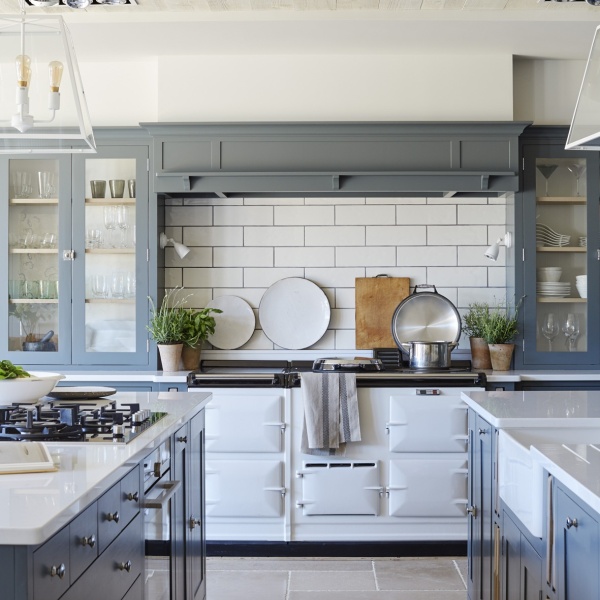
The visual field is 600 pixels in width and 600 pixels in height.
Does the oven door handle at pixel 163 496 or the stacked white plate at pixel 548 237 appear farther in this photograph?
the stacked white plate at pixel 548 237

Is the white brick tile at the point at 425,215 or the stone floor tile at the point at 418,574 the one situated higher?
the white brick tile at the point at 425,215

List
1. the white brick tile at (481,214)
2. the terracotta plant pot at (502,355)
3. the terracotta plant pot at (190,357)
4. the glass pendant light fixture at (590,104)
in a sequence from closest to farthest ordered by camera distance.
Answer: the glass pendant light fixture at (590,104) < the terracotta plant pot at (502,355) < the terracotta plant pot at (190,357) < the white brick tile at (481,214)

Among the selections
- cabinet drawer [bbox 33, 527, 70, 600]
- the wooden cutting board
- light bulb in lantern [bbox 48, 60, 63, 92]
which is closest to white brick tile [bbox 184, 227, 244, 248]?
the wooden cutting board

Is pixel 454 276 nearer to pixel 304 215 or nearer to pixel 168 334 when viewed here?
pixel 304 215

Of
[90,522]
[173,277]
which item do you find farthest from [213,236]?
[90,522]

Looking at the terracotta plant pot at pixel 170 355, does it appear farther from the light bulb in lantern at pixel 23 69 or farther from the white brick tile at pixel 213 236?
the light bulb in lantern at pixel 23 69

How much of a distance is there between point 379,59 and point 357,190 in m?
0.73

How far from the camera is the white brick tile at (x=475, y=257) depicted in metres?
4.80

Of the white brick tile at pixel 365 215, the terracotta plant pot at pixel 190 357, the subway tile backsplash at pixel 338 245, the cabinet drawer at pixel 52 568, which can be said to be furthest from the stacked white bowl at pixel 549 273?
the cabinet drawer at pixel 52 568

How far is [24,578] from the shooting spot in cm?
138

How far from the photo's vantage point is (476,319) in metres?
4.66

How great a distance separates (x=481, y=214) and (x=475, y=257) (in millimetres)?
249

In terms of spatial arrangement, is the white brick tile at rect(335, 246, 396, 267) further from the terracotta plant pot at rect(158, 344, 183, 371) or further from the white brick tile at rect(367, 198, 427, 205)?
the terracotta plant pot at rect(158, 344, 183, 371)

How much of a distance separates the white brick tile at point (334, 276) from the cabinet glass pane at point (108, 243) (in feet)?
3.36
